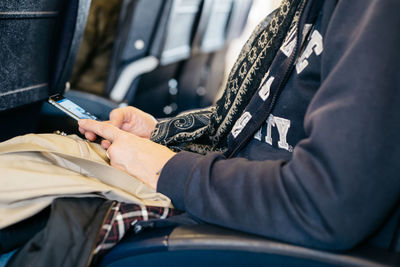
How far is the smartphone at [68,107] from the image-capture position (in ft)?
3.14

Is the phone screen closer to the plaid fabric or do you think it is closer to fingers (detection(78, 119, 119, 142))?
fingers (detection(78, 119, 119, 142))

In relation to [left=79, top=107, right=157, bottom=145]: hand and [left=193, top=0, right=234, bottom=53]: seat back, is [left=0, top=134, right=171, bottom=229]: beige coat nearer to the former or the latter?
[left=79, top=107, right=157, bottom=145]: hand

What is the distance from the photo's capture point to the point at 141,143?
794 mm

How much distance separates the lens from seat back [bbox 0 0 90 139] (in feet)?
2.89

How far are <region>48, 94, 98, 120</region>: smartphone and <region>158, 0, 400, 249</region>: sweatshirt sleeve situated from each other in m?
0.48

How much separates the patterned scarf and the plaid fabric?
304 millimetres

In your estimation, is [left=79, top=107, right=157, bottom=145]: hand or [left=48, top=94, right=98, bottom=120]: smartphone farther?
[left=79, top=107, right=157, bottom=145]: hand

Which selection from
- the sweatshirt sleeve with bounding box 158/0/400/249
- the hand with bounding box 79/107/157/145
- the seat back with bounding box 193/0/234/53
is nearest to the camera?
the sweatshirt sleeve with bounding box 158/0/400/249

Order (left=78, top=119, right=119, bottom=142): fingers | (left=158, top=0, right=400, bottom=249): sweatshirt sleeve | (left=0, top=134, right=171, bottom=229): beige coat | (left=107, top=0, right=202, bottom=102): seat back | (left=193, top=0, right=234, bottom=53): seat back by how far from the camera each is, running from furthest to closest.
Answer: (left=193, top=0, right=234, bottom=53): seat back → (left=107, top=0, right=202, bottom=102): seat back → (left=78, top=119, right=119, bottom=142): fingers → (left=0, top=134, right=171, bottom=229): beige coat → (left=158, top=0, right=400, bottom=249): sweatshirt sleeve

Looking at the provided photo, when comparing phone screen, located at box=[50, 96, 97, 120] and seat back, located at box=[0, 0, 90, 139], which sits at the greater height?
seat back, located at box=[0, 0, 90, 139]

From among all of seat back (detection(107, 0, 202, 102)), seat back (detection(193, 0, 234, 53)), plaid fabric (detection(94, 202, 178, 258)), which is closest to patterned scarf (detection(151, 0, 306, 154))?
plaid fabric (detection(94, 202, 178, 258))

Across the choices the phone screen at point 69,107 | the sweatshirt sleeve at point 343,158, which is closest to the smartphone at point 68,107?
the phone screen at point 69,107

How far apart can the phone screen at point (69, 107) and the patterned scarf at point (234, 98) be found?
0.60ft

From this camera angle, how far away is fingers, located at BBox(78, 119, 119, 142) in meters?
0.84
